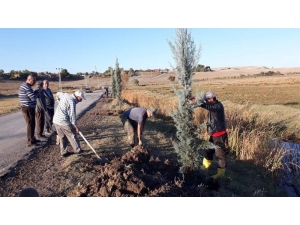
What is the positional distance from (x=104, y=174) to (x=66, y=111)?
2.31 meters

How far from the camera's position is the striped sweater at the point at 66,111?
20.5 ft

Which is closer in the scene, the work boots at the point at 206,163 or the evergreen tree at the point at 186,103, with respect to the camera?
the evergreen tree at the point at 186,103

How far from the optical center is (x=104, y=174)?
477 centimetres

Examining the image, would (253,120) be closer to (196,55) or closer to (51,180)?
(196,55)

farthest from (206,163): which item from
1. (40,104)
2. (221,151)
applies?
(40,104)

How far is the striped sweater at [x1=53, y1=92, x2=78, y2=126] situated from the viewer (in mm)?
6246

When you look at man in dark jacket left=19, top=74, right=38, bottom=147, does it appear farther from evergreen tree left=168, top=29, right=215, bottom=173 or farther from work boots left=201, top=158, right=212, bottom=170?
work boots left=201, top=158, right=212, bottom=170

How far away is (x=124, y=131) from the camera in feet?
32.6

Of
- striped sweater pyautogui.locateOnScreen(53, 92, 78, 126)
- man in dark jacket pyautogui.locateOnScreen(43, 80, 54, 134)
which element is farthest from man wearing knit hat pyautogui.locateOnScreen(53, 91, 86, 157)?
man in dark jacket pyautogui.locateOnScreen(43, 80, 54, 134)

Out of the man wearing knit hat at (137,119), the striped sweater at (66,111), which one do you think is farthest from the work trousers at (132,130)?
the striped sweater at (66,111)

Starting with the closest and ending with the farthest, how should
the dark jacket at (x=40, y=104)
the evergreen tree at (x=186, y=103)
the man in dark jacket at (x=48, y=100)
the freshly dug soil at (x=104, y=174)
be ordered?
the freshly dug soil at (x=104, y=174) → the evergreen tree at (x=186, y=103) → the dark jacket at (x=40, y=104) → the man in dark jacket at (x=48, y=100)

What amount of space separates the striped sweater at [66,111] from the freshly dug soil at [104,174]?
93 centimetres

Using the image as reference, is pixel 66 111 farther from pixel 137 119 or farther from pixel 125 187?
pixel 125 187

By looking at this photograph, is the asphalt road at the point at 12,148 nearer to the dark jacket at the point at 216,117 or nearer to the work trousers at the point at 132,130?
the work trousers at the point at 132,130
